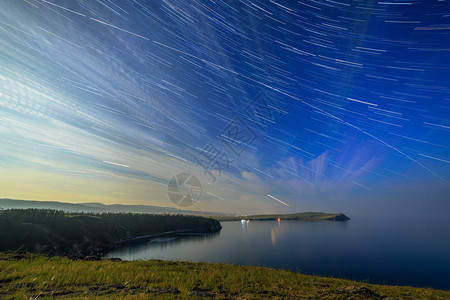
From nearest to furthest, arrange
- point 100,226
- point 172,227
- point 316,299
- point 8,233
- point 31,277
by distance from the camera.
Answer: point 316,299, point 31,277, point 8,233, point 100,226, point 172,227

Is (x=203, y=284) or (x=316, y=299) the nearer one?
(x=316, y=299)

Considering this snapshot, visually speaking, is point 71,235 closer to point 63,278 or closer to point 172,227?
point 63,278

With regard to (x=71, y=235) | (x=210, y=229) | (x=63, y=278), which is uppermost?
(x=63, y=278)

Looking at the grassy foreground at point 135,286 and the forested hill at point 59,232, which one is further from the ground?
the grassy foreground at point 135,286

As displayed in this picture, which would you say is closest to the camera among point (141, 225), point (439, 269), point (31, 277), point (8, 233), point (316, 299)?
point (316, 299)

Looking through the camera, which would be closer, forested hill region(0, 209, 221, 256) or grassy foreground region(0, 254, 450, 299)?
grassy foreground region(0, 254, 450, 299)

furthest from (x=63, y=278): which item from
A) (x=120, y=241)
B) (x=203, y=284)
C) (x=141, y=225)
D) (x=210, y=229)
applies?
(x=210, y=229)

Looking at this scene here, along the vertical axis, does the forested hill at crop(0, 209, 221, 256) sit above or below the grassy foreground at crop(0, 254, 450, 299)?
below

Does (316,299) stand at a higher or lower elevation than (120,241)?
higher

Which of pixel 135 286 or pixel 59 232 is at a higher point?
pixel 135 286

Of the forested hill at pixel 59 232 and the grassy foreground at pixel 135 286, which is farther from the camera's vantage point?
the forested hill at pixel 59 232

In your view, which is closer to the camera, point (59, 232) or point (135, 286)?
point (135, 286)
